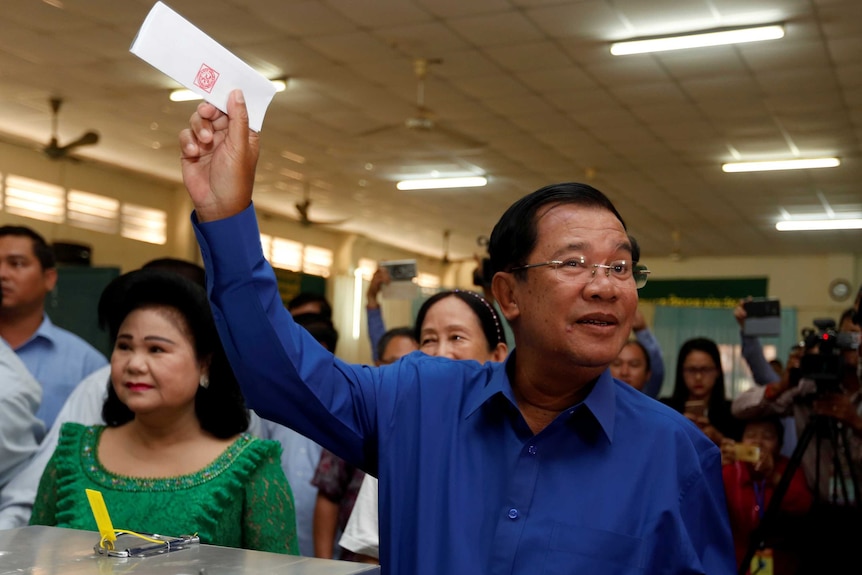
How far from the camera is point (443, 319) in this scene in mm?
2383

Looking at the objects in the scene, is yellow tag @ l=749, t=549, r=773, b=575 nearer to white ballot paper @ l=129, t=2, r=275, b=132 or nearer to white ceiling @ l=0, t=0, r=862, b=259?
white ballot paper @ l=129, t=2, r=275, b=132

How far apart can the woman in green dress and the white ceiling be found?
3.97 m

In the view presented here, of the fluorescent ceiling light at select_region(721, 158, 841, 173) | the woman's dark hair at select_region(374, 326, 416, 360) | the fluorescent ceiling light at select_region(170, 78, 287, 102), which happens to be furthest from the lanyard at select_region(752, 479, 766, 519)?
the fluorescent ceiling light at select_region(721, 158, 841, 173)

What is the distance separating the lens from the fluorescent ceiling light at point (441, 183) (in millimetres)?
10242

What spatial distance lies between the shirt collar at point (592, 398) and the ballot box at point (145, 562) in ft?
1.49

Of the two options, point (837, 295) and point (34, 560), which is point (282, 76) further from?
point (837, 295)

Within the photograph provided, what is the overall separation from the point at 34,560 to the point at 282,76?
6351 millimetres

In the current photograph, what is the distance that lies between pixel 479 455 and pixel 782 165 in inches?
332

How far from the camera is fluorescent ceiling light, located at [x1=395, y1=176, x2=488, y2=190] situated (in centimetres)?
1024

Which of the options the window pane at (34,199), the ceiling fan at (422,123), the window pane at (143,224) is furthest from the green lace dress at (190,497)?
the window pane at (143,224)

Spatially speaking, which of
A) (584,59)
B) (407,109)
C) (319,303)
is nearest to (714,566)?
(319,303)

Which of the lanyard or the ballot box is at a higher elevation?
the ballot box

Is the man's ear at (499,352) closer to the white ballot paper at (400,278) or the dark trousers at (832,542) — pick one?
the dark trousers at (832,542)

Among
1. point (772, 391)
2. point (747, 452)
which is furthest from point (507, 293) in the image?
point (772, 391)
